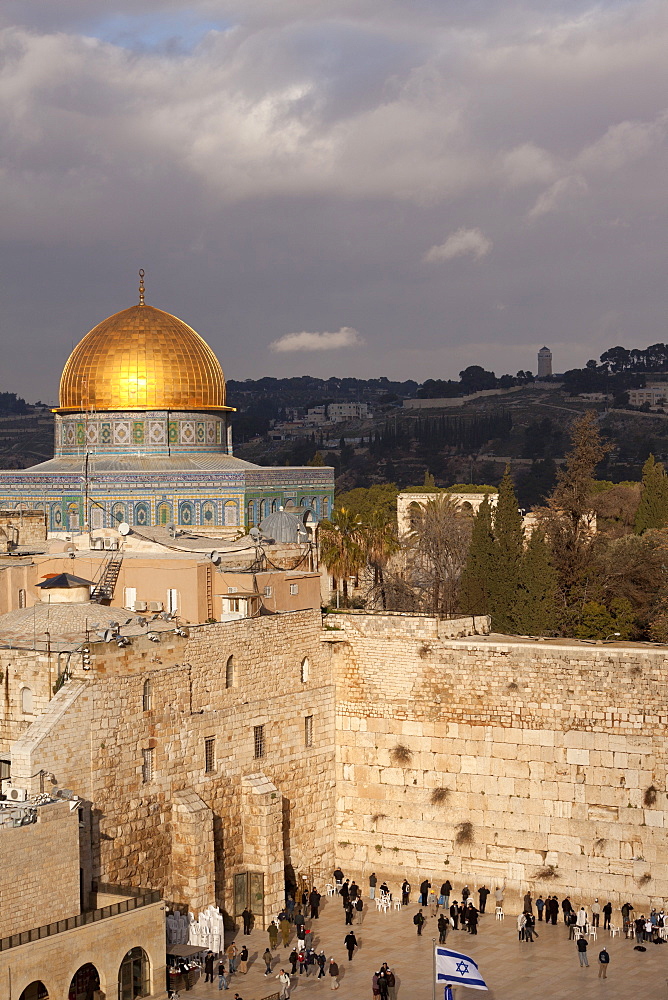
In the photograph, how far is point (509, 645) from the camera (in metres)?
24.4

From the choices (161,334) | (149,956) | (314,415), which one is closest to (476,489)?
(161,334)

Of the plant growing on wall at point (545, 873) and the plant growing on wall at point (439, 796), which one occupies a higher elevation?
the plant growing on wall at point (439, 796)

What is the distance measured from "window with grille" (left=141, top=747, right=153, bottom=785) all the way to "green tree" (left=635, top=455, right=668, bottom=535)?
17.9 meters

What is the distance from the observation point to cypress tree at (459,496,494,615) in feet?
104

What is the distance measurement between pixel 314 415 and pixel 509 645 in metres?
162

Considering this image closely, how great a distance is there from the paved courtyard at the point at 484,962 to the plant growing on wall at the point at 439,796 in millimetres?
1671

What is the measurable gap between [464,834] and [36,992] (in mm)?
8562

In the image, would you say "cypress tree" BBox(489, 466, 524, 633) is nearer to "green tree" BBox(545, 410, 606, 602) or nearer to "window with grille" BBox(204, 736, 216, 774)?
"green tree" BBox(545, 410, 606, 602)

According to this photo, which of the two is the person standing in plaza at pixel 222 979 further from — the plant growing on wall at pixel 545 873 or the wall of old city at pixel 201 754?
the plant growing on wall at pixel 545 873

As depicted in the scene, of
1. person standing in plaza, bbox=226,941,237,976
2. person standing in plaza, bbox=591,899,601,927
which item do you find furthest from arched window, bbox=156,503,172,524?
person standing in plaza, bbox=591,899,601,927

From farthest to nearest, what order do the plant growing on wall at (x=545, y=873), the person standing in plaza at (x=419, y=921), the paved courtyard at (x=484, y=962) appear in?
1. the plant growing on wall at (x=545, y=873)
2. the person standing in plaza at (x=419, y=921)
3. the paved courtyard at (x=484, y=962)

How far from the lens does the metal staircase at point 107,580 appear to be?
25.5 meters

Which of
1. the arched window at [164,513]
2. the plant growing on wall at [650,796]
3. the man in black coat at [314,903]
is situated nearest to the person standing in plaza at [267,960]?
the man in black coat at [314,903]

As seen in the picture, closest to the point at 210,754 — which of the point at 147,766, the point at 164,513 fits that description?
the point at 147,766
